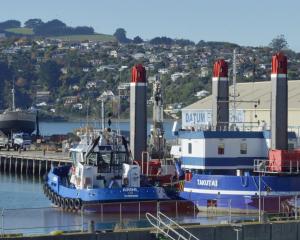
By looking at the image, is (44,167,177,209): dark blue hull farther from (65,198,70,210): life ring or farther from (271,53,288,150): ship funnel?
(271,53,288,150): ship funnel

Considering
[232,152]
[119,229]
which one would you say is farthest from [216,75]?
[119,229]

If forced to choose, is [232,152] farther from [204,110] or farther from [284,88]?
[204,110]

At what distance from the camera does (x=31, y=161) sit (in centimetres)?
9781

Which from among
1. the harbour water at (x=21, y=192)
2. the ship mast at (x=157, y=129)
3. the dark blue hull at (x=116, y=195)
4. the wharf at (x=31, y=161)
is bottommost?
the harbour water at (x=21, y=192)

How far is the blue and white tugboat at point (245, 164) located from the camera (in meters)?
54.8

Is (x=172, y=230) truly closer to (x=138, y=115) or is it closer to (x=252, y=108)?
(x=138, y=115)

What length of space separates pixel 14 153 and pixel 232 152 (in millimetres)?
47932

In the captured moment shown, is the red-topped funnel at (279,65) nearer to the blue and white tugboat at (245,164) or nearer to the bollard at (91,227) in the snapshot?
the blue and white tugboat at (245,164)

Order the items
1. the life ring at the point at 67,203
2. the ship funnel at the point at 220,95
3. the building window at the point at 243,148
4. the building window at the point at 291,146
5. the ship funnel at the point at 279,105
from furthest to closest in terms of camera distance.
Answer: the ship funnel at the point at 220,95, the building window at the point at 291,146, the life ring at the point at 67,203, the building window at the point at 243,148, the ship funnel at the point at 279,105

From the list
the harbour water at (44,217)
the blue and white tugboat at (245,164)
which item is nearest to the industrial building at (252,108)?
the blue and white tugboat at (245,164)

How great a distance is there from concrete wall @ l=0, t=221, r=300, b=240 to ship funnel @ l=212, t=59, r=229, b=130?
71.4 ft

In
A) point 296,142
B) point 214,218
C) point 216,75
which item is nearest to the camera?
point 214,218

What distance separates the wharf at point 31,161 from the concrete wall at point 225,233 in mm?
49379

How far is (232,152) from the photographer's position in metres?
58.4
